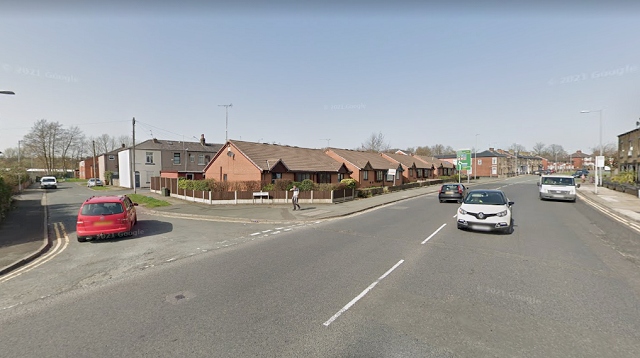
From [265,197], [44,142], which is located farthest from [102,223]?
[44,142]

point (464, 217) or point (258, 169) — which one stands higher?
point (258, 169)

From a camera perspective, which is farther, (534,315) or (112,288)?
(112,288)

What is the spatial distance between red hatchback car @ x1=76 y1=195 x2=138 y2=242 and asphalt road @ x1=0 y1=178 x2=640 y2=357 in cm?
109

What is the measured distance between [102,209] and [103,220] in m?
0.44

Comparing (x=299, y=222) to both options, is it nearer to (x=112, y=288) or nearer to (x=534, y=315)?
(x=112, y=288)

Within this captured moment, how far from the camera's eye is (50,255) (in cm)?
853

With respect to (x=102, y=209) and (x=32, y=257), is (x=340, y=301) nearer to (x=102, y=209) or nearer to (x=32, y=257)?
(x=32, y=257)

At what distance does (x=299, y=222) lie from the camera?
530 inches

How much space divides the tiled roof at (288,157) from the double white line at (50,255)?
13461 millimetres

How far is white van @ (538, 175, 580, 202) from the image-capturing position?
19.0m

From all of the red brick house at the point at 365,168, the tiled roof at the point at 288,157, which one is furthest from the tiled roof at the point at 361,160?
the tiled roof at the point at 288,157

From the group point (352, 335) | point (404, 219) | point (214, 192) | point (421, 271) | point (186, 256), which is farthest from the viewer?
point (214, 192)

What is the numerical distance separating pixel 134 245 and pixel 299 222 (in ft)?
Answer: 21.4

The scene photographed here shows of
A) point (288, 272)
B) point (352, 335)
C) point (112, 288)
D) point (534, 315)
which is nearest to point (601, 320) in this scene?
point (534, 315)
